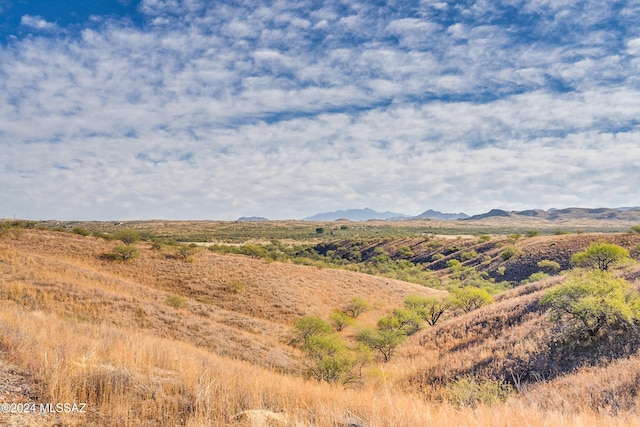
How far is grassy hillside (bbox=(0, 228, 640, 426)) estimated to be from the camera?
438 cm

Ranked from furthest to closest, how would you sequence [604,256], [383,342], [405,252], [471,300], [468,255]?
[405,252] < [468,255] < [471,300] < [604,256] < [383,342]

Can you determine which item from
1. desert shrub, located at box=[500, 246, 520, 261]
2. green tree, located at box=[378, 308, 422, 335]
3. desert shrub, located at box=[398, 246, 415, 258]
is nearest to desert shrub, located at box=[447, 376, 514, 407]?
green tree, located at box=[378, 308, 422, 335]

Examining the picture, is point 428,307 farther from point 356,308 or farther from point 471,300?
point 356,308

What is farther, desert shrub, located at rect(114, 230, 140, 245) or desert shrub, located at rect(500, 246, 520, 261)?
desert shrub, located at rect(500, 246, 520, 261)

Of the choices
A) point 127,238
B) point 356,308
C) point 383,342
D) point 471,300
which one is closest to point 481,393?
point 383,342

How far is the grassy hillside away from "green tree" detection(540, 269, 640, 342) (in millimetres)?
721

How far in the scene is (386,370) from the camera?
15.7 m

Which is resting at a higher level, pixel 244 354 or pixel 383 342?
pixel 244 354

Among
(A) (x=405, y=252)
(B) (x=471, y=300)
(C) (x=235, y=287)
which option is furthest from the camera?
(A) (x=405, y=252)

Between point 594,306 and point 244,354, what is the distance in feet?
45.9

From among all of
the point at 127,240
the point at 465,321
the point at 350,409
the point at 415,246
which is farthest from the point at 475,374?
the point at 415,246

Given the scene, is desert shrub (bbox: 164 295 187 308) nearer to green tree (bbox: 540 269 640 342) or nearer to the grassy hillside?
the grassy hillside

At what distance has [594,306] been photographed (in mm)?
11219

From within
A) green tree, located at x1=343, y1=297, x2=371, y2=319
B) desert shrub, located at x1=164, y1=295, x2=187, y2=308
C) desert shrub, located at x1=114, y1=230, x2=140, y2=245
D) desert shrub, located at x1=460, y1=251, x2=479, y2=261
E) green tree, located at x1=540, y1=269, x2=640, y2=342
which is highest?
desert shrub, located at x1=114, y1=230, x2=140, y2=245
